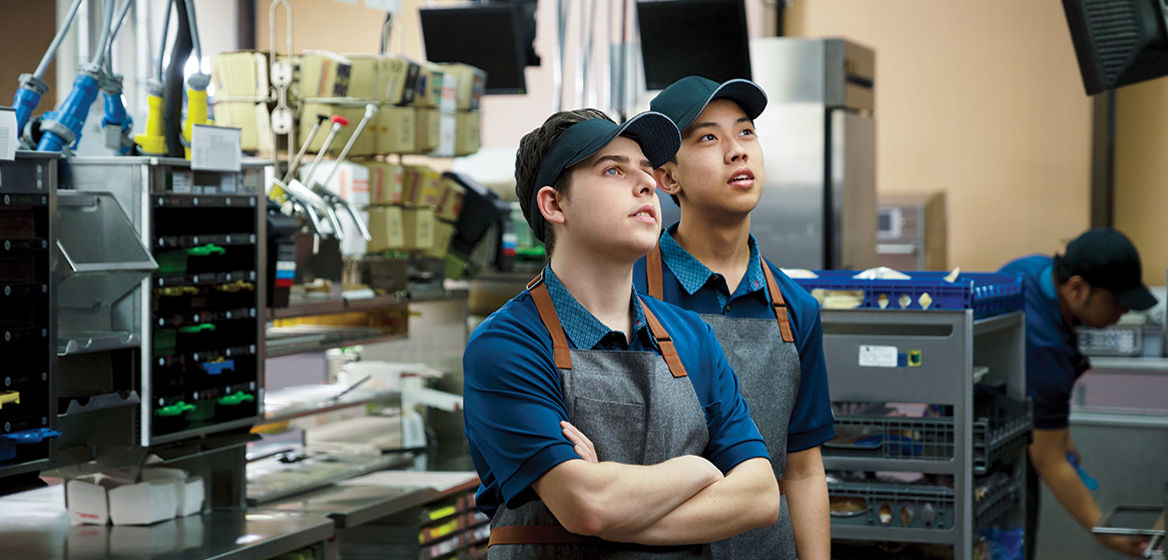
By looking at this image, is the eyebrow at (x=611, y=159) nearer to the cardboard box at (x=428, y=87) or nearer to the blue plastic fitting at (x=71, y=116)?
the blue plastic fitting at (x=71, y=116)

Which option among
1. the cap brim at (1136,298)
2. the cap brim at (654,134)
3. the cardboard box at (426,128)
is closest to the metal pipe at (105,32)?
the cardboard box at (426,128)

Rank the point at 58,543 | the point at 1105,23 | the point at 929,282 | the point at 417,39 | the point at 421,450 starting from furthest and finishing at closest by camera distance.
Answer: the point at 417,39
the point at 421,450
the point at 1105,23
the point at 58,543
the point at 929,282

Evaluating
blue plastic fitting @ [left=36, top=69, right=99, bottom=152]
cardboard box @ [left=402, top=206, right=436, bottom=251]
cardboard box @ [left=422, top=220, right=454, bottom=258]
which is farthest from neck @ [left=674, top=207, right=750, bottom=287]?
cardboard box @ [left=422, top=220, right=454, bottom=258]

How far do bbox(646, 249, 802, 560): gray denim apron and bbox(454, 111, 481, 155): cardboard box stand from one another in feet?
9.50

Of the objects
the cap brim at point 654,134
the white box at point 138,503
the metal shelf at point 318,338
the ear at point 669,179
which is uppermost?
the cap brim at point 654,134

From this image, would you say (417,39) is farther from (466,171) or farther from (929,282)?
(929,282)

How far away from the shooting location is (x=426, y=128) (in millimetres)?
4734

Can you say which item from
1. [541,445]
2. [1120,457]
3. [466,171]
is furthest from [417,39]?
[541,445]

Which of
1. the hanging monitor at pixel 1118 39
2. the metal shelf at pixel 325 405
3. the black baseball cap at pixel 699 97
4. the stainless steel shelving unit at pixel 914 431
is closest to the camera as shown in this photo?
the black baseball cap at pixel 699 97

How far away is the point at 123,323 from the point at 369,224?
4.73 ft

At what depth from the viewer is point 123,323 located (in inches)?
121

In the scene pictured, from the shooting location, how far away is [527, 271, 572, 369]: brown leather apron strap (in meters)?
1.71

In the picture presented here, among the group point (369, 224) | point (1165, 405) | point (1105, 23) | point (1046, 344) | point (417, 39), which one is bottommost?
point (1165, 405)

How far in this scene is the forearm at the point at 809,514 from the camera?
2.18 metres
